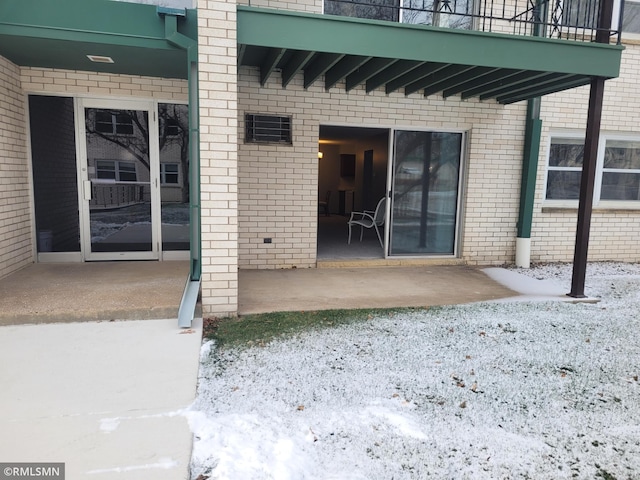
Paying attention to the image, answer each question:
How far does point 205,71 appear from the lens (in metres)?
3.77

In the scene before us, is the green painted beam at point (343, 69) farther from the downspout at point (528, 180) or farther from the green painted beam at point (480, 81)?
the downspout at point (528, 180)

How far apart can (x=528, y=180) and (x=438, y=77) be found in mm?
2356

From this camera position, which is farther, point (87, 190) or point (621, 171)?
point (621, 171)

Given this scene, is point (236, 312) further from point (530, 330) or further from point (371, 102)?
Result: point (371, 102)

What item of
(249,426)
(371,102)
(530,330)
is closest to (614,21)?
(371,102)

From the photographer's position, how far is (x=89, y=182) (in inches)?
221

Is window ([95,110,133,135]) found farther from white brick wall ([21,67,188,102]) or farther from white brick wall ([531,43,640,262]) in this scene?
white brick wall ([531,43,640,262])

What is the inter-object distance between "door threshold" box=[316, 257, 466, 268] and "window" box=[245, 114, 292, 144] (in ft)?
5.82

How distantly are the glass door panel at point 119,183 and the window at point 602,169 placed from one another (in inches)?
233

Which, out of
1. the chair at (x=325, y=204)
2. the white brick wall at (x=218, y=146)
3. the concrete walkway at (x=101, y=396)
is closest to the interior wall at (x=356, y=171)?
the chair at (x=325, y=204)

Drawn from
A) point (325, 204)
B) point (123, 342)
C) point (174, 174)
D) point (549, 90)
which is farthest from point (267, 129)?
point (325, 204)

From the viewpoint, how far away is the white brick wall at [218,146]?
3.73 metres

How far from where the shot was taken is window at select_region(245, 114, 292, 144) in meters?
5.87

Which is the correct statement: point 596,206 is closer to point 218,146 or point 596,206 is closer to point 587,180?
point 587,180
